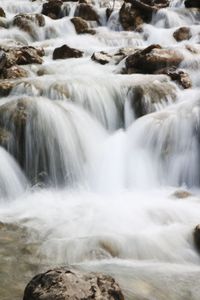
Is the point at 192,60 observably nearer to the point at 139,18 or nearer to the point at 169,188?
the point at 169,188

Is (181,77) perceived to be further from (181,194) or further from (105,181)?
(181,194)

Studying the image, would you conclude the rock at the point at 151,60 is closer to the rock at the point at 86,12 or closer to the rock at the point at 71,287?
the rock at the point at 86,12

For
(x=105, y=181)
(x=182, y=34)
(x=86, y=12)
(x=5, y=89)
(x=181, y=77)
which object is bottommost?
(x=105, y=181)

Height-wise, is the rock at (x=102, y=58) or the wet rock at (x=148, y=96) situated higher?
the wet rock at (x=148, y=96)

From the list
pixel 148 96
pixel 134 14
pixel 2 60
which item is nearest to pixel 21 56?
pixel 2 60

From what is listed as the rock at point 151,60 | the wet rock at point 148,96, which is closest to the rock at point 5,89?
the wet rock at point 148,96

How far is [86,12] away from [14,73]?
31.8 feet

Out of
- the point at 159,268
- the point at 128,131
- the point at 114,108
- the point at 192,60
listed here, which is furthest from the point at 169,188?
the point at 192,60

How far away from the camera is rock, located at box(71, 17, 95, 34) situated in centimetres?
1748

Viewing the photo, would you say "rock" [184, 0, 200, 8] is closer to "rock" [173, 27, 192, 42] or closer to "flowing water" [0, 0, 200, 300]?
"rock" [173, 27, 192, 42]

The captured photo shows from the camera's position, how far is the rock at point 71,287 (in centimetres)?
300

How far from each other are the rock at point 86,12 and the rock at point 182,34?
4.28 metres

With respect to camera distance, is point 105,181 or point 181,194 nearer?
point 181,194

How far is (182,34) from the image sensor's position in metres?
16.2
